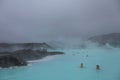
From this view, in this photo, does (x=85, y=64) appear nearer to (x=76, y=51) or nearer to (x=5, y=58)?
(x=76, y=51)

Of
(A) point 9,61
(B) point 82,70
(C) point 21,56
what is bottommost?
(B) point 82,70

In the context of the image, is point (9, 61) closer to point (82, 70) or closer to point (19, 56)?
point (19, 56)

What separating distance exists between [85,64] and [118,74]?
210cm

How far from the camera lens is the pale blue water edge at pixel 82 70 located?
589 cm

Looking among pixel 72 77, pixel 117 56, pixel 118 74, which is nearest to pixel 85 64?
pixel 117 56

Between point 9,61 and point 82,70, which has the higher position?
point 9,61

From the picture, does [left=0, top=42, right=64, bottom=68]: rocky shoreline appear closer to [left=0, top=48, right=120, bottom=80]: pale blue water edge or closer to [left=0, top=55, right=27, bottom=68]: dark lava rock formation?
[left=0, top=55, right=27, bottom=68]: dark lava rock formation

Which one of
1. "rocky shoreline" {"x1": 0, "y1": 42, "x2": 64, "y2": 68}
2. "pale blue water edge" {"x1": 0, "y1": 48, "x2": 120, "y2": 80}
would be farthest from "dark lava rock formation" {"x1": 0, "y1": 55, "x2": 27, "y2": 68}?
"pale blue water edge" {"x1": 0, "y1": 48, "x2": 120, "y2": 80}

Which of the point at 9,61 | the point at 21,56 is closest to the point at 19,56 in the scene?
the point at 21,56

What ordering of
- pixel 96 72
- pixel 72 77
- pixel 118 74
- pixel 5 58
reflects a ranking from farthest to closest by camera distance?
pixel 5 58
pixel 96 72
pixel 72 77
pixel 118 74

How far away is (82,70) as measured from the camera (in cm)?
678

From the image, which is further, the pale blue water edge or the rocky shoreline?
the rocky shoreline

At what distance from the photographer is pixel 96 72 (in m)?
6.46

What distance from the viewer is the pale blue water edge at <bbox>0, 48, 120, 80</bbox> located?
19.3 ft
